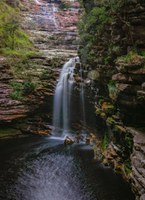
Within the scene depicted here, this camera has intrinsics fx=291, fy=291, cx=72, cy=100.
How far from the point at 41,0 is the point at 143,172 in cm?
4665

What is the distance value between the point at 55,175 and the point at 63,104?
11.8m

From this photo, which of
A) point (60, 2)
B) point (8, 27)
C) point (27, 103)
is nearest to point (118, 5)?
point (27, 103)

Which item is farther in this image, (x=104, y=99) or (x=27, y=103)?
(x=27, y=103)

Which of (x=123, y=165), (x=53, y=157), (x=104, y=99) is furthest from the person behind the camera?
(x=104, y=99)

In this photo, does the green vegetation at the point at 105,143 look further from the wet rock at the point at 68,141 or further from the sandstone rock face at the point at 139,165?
the sandstone rock face at the point at 139,165

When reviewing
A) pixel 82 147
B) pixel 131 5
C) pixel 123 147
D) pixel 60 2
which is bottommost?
pixel 82 147

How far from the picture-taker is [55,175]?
18422 millimetres

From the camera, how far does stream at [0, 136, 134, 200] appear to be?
15.9 m

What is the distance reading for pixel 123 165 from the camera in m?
18.3

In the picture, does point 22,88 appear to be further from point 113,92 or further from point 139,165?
point 139,165

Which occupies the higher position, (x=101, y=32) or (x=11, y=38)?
(x=11, y=38)

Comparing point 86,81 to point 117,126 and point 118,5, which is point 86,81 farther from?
point 118,5

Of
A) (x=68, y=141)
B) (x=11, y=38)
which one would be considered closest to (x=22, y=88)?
(x=68, y=141)

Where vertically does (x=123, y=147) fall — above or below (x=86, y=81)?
below
